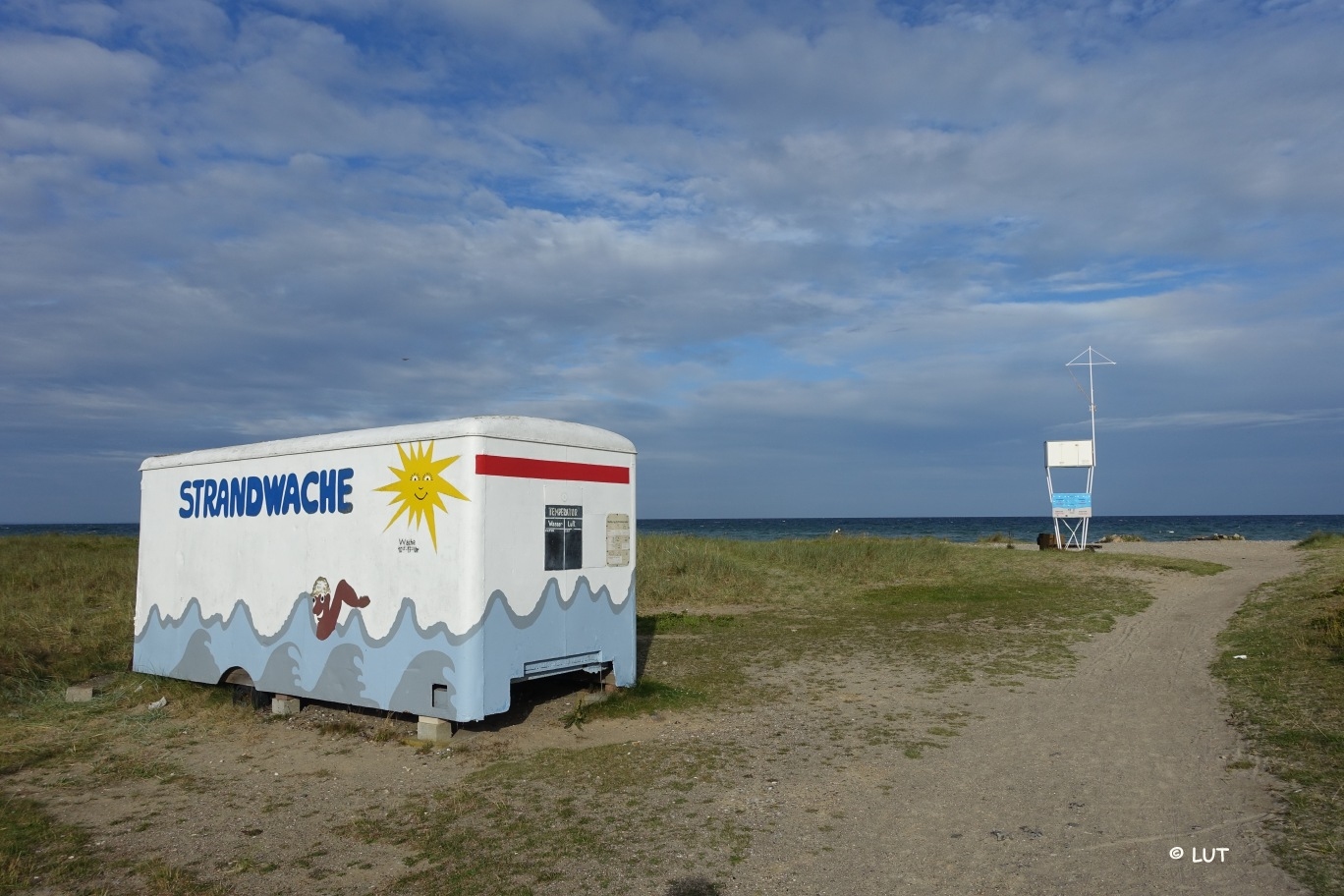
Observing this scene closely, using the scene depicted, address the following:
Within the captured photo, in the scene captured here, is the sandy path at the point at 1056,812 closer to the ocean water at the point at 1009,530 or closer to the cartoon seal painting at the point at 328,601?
Result: the cartoon seal painting at the point at 328,601

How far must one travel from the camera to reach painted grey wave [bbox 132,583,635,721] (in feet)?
26.3

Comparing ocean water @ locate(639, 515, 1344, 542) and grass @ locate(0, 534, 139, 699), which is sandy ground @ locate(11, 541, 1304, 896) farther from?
ocean water @ locate(639, 515, 1344, 542)

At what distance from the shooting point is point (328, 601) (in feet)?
29.7

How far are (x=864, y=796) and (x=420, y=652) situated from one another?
13.6 feet

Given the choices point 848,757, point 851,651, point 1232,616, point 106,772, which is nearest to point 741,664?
point 851,651

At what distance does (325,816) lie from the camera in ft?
20.7

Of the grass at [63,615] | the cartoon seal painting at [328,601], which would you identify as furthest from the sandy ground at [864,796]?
the grass at [63,615]

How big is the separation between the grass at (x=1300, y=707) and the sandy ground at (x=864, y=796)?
208 mm

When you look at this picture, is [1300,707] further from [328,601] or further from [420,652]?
[328,601]

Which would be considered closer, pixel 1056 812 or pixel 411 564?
pixel 1056 812

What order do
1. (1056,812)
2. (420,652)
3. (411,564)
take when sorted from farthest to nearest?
(411,564) < (420,652) < (1056,812)

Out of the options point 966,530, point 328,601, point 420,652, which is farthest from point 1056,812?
point 966,530

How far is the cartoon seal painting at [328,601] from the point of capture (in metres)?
8.88

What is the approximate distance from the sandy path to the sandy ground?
0.02 m
